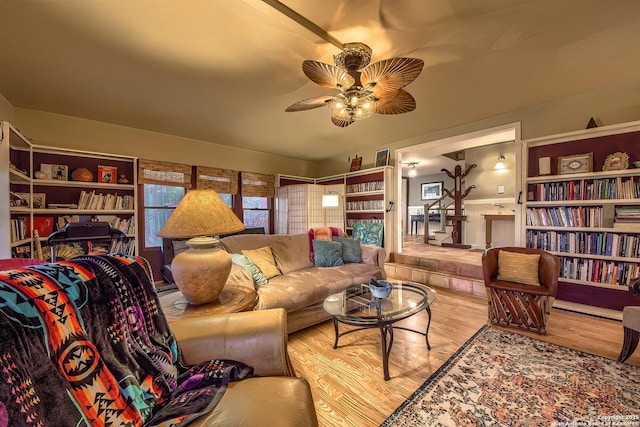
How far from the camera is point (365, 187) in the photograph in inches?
202

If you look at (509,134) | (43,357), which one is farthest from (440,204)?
(43,357)

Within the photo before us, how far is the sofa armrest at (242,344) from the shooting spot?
1141mm

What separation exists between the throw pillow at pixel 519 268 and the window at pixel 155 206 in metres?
4.89

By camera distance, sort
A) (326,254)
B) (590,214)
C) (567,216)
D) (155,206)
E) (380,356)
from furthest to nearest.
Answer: (155,206), (326,254), (567,216), (590,214), (380,356)

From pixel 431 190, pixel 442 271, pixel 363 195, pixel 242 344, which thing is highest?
pixel 431 190

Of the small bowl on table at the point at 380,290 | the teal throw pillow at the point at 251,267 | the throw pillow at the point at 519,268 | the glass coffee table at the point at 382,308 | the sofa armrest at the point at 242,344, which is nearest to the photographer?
the sofa armrest at the point at 242,344

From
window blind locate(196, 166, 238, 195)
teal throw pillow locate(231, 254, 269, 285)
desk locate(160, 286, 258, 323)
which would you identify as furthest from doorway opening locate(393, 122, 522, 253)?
desk locate(160, 286, 258, 323)

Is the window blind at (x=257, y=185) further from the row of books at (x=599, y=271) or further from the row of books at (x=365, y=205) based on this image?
the row of books at (x=599, y=271)

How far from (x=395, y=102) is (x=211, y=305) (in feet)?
6.81

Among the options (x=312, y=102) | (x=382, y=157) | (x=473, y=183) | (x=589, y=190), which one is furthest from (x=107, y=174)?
(x=473, y=183)

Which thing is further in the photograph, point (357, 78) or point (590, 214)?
point (590, 214)

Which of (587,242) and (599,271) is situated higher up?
(587,242)

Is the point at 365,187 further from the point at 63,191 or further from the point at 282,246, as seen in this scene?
the point at 63,191

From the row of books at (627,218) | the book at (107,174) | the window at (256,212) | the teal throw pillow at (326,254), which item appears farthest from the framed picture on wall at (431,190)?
the book at (107,174)
